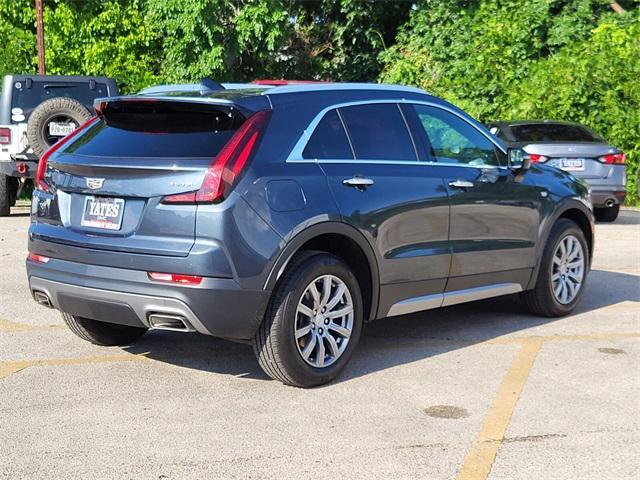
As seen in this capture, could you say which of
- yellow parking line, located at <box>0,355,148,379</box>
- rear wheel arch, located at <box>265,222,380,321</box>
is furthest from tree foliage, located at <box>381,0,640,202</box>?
yellow parking line, located at <box>0,355,148,379</box>

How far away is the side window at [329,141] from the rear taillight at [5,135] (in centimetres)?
981

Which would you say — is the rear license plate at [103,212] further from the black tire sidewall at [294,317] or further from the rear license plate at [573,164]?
the rear license plate at [573,164]

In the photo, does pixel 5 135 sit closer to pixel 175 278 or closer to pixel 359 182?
pixel 359 182

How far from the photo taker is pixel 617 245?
11820mm

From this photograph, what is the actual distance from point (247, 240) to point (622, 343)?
305 centimetres

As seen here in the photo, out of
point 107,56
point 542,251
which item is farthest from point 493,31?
point 542,251

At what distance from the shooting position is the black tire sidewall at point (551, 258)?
7.22 m

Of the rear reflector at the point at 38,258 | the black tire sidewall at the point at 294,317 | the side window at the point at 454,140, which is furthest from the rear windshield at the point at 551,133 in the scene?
the rear reflector at the point at 38,258

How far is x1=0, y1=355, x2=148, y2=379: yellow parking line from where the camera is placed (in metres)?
5.79

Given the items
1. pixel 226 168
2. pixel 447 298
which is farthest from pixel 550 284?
pixel 226 168

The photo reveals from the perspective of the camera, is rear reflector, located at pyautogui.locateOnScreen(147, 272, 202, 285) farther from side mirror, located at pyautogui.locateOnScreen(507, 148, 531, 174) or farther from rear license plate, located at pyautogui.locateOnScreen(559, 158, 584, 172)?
rear license plate, located at pyautogui.locateOnScreen(559, 158, 584, 172)

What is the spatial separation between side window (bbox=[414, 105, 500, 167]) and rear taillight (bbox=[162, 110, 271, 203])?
159cm

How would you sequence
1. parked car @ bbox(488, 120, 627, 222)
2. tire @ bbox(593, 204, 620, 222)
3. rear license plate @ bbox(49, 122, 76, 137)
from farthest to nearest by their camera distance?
1. tire @ bbox(593, 204, 620, 222)
2. parked car @ bbox(488, 120, 627, 222)
3. rear license plate @ bbox(49, 122, 76, 137)

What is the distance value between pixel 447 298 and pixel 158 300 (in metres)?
2.17
